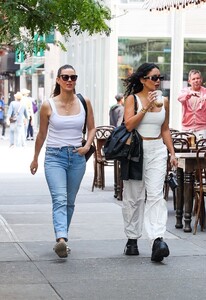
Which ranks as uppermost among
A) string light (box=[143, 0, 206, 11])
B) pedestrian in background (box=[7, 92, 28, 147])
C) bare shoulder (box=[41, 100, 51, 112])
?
string light (box=[143, 0, 206, 11])

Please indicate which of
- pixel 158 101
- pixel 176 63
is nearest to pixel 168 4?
pixel 158 101

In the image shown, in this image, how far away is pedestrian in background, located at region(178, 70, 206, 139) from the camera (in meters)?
15.0

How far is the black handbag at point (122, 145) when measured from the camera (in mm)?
8922

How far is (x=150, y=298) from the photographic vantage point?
734 cm

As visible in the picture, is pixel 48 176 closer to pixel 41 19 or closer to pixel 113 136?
pixel 113 136

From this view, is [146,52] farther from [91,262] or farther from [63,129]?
[91,262]

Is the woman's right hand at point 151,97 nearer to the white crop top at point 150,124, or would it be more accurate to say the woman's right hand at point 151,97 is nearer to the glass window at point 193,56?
the white crop top at point 150,124

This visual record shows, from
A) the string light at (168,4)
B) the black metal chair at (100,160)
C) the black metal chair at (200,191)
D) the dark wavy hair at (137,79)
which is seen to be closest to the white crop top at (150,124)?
the dark wavy hair at (137,79)

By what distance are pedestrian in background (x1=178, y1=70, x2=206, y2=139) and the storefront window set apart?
13.5 metres

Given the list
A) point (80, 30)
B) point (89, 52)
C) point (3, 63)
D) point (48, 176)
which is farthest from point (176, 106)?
point (3, 63)

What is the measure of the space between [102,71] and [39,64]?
18.6 m

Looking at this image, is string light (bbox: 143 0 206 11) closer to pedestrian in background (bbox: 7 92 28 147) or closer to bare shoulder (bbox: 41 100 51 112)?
bare shoulder (bbox: 41 100 51 112)

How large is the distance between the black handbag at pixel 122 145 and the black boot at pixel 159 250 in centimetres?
87

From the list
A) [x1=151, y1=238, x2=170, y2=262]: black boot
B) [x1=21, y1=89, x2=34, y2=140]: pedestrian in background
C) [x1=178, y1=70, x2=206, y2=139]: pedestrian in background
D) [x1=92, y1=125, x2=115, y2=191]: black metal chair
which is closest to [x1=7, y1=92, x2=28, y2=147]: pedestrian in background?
[x1=21, y1=89, x2=34, y2=140]: pedestrian in background
